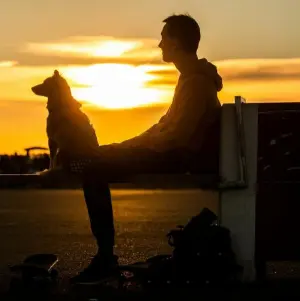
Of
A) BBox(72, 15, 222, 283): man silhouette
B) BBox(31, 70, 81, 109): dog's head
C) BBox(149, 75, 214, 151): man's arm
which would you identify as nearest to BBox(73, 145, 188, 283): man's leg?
BBox(72, 15, 222, 283): man silhouette

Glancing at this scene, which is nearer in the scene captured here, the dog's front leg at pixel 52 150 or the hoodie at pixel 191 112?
the hoodie at pixel 191 112

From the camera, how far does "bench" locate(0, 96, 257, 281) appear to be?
665 cm

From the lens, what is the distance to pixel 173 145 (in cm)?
661

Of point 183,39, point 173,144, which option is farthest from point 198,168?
point 183,39

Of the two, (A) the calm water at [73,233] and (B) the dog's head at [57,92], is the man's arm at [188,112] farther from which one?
(A) the calm water at [73,233]

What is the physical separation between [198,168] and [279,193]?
55 centimetres

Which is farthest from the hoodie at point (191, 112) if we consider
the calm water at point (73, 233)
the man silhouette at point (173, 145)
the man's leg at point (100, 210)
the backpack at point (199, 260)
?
the calm water at point (73, 233)

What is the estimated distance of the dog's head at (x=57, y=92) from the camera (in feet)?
23.7

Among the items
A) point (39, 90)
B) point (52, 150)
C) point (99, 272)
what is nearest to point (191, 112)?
point (52, 150)

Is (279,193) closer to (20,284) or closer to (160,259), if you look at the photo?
(160,259)

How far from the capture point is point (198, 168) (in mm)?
6805

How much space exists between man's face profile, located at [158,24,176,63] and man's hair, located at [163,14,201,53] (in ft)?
0.14

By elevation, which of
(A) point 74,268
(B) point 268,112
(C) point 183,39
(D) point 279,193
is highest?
(C) point 183,39

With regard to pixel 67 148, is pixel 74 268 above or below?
below
